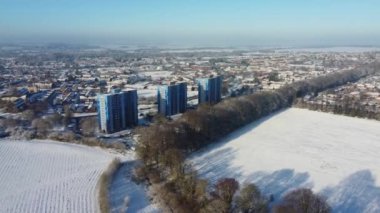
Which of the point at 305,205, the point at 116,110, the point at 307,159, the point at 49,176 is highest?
the point at 305,205

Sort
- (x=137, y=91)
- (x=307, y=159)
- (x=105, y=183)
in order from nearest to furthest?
(x=105, y=183) < (x=307, y=159) < (x=137, y=91)

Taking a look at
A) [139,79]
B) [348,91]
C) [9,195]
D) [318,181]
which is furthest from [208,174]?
[139,79]

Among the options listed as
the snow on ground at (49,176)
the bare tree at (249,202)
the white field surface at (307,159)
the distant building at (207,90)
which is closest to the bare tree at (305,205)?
the bare tree at (249,202)

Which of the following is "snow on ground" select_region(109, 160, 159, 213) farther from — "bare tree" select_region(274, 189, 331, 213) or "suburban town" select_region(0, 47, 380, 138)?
"suburban town" select_region(0, 47, 380, 138)

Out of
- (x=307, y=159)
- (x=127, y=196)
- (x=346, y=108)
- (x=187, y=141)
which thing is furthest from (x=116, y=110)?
(x=346, y=108)

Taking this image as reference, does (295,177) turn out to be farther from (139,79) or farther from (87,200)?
(139,79)

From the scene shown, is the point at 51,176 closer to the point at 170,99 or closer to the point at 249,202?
the point at 249,202

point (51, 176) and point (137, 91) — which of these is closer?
point (51, 176)
